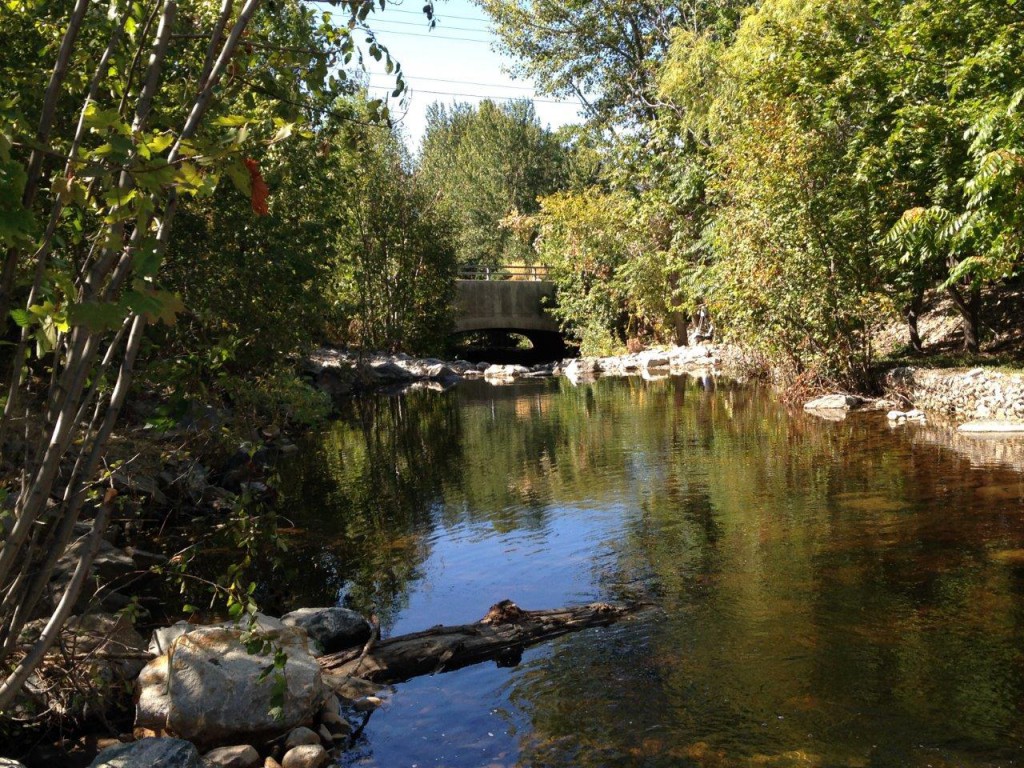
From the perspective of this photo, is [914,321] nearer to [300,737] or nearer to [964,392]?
[964,392]

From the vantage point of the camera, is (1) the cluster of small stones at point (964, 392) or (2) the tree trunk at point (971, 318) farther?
(2) the tree trunk at point (971, 318)

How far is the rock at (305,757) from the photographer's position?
5336 mm

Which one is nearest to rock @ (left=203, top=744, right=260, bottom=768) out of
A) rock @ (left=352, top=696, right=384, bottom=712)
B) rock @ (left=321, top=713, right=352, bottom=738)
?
rock @ (left=321, top=713, right=352, bottom=738)

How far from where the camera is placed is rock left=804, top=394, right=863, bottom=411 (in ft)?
61.1

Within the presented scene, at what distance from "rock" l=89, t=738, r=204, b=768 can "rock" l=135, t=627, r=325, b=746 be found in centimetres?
50

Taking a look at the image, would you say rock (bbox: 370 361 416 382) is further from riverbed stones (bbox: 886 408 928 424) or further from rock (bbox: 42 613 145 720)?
rock (bbox: 42 613 145 720)

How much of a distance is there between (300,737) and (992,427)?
12.5 metres

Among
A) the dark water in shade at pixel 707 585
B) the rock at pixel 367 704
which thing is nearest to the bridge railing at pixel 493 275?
the dark water in shade at pixel 707 585

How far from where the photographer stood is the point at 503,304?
144ft

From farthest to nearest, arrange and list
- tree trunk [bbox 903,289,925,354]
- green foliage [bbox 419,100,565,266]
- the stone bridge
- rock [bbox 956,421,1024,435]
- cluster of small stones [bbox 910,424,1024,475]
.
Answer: green foliage [bbox 419,100,565,266] < the stone bridge < tree trunk [bbox 903,289,925,354] < rock [bbox 956,421,1024,435] < cluster of small stones [bbox 910,424,1024,475]

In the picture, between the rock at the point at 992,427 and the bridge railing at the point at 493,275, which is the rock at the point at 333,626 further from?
the bridge railing at the point at 493,275

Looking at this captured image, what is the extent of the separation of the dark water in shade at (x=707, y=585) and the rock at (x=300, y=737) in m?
0.32

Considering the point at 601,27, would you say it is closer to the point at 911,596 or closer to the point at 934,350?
the point at 934,350

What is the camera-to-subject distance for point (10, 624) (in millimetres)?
4383
